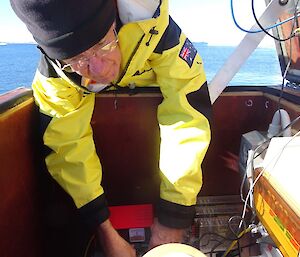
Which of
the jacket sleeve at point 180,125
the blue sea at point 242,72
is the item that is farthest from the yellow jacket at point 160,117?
the blue sea at point 242,72

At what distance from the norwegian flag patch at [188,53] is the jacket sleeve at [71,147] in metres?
0.38

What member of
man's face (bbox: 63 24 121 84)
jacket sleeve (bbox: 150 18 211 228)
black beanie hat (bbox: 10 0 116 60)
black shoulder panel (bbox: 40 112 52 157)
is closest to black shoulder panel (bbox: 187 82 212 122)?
jacket sleeve (bbox: 150 18 211 228)

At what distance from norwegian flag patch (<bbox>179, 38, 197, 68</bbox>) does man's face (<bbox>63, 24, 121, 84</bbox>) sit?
231 millimetres

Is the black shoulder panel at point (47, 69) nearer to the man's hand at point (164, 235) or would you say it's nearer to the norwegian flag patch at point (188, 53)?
the norwegian flag patch at point (188, 53)

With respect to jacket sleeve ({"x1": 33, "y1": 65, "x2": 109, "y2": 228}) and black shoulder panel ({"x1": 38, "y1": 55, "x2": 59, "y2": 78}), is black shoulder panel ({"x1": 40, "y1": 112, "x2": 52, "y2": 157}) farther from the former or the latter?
black shoulder panel ({"x1": 38, "y1": 55, "x2": 59, "y2": 78})

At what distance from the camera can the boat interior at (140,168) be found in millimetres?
1115

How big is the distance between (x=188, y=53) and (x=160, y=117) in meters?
0.24

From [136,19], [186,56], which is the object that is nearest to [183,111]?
[186,56]

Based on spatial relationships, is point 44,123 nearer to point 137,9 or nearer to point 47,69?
point 47,69

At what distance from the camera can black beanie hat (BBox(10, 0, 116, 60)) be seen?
0.81 meters

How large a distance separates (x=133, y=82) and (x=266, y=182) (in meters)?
0.72

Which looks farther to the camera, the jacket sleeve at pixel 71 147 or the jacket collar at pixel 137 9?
the jacket sleeve at pixel 71 147

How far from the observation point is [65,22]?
82 cm

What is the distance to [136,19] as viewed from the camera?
99 cm
